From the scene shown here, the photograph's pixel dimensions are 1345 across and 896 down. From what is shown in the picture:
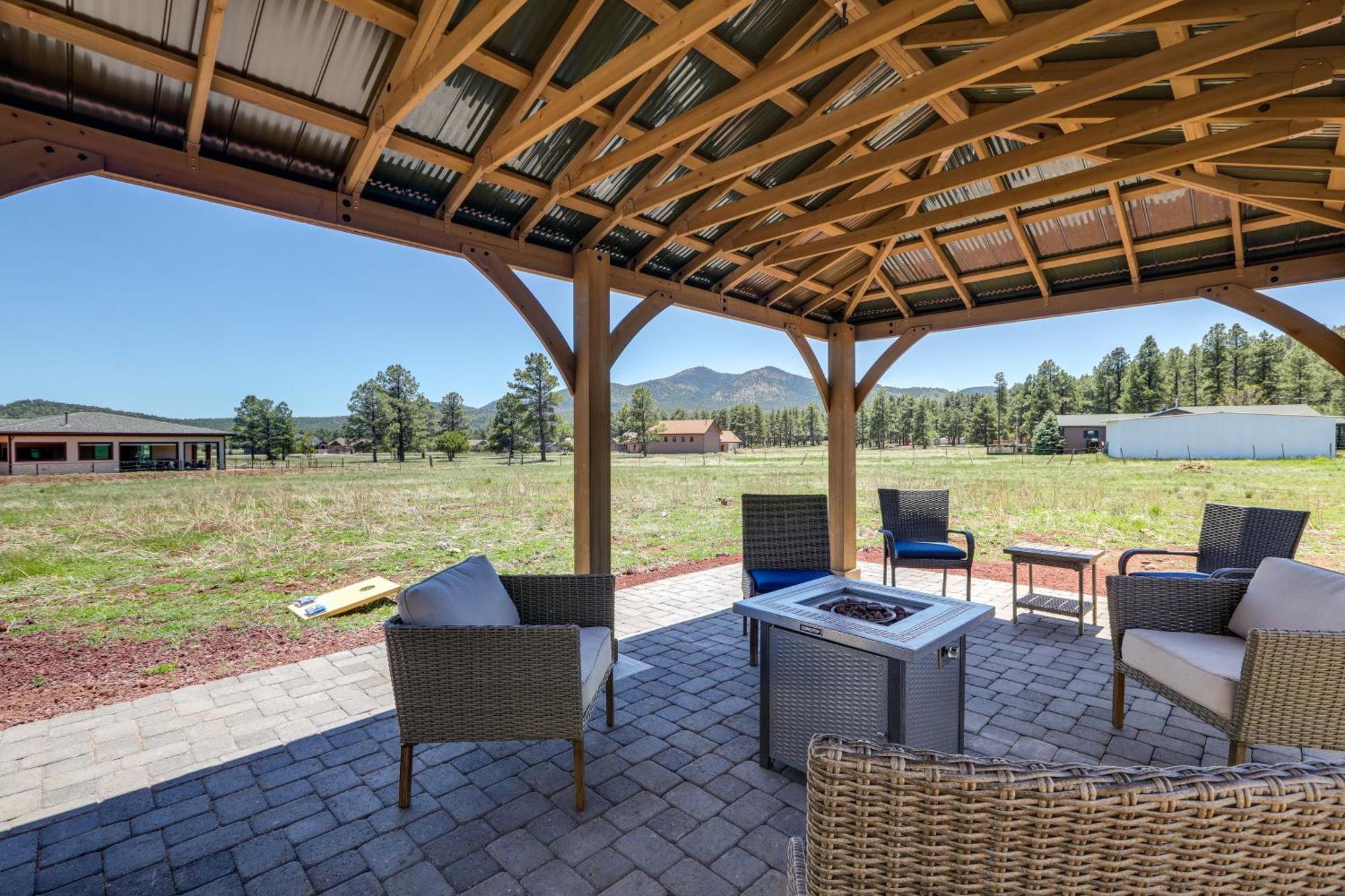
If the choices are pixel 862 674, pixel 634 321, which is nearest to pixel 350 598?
pixel 634 321

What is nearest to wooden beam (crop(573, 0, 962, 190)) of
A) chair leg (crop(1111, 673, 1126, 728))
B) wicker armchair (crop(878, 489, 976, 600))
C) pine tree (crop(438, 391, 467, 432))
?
chair leg (crop(1111, 673, 1126, 728))

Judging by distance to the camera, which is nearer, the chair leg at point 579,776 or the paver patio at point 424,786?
the paver patio at point 424,786

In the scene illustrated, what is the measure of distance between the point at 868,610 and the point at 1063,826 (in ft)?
6.50

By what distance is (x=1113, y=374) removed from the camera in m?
30.7

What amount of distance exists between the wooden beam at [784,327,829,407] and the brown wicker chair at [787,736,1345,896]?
523 centimetres

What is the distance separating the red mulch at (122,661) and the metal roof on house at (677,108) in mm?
2872

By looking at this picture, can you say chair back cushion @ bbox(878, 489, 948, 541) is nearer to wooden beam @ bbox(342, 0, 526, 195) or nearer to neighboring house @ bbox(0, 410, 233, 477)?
wooden beam @ bbox(342, 0, 526, 195)

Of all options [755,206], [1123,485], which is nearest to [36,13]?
[755,206]

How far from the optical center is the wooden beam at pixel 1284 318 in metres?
3.73

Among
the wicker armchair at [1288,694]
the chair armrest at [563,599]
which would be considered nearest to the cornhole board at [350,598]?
the chair armrest at [563,599]

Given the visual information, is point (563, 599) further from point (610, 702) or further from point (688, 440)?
point (688, 440)

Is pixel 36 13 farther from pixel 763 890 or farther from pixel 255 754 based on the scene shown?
pixel 763 890

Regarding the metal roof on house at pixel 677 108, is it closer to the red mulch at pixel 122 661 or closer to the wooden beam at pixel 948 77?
the wooden beam at pixel 948 77

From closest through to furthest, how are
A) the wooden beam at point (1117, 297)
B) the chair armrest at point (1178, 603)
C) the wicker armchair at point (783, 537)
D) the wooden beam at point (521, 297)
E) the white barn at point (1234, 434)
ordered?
1. the chair armrest at point (1178, 603)
2. the wooden beam at point (521, 297)
3. the wooden beam at point (1117, 297)
4. the wicker armchair at point (783, 537)
5. the white barn at point (1234, 434)
